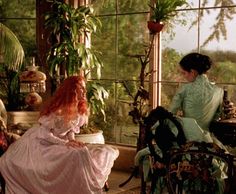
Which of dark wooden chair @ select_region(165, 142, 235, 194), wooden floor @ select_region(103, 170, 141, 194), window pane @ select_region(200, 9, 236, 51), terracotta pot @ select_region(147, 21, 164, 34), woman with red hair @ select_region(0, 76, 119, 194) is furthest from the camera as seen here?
terracotta pot @ select_region(147, 21, 164, 34)

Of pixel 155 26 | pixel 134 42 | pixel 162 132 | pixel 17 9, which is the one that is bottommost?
pixel 162 132

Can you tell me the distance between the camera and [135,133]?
19.0 feet

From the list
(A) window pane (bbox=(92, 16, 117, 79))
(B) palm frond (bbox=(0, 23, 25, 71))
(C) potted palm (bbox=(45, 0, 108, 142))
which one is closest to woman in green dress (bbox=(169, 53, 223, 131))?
(C) potted palm (bbox=(45, 0, 108, 142))

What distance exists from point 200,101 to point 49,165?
1348 millimetres

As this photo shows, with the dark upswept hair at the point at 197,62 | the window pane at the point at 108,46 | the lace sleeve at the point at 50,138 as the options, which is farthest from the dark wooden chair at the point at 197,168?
the window pane at the point at 108,46

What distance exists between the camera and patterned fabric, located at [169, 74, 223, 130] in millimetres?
3969

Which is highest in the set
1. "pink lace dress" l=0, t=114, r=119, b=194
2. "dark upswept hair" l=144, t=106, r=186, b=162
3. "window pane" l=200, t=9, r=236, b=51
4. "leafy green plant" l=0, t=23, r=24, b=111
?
"window pane" l=200, t=9, r=236, b=51

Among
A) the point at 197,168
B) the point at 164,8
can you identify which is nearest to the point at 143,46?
the point at 164,8

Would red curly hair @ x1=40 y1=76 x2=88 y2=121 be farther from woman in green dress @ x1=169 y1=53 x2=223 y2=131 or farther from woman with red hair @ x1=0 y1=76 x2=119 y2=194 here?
woman in green dress @ x1=169 y1=53 x2=223 y2=131

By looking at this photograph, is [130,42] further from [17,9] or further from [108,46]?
[17,9]

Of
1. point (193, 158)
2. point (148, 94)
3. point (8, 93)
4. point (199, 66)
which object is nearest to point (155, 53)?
point (148, 94)

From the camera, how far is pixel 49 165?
11.9 ft

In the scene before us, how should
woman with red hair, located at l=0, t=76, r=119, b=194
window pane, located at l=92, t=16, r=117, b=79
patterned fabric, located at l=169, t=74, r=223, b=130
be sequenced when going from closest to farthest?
woman with red hair, located at l=0, t=76, r=119, b=194
patterned fabric, located at l=169, t=74, r=223, b=130
window pane, located at l=92, t=16, r=117, b=79

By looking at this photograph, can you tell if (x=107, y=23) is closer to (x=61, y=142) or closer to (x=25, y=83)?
(x=25, y=83)
